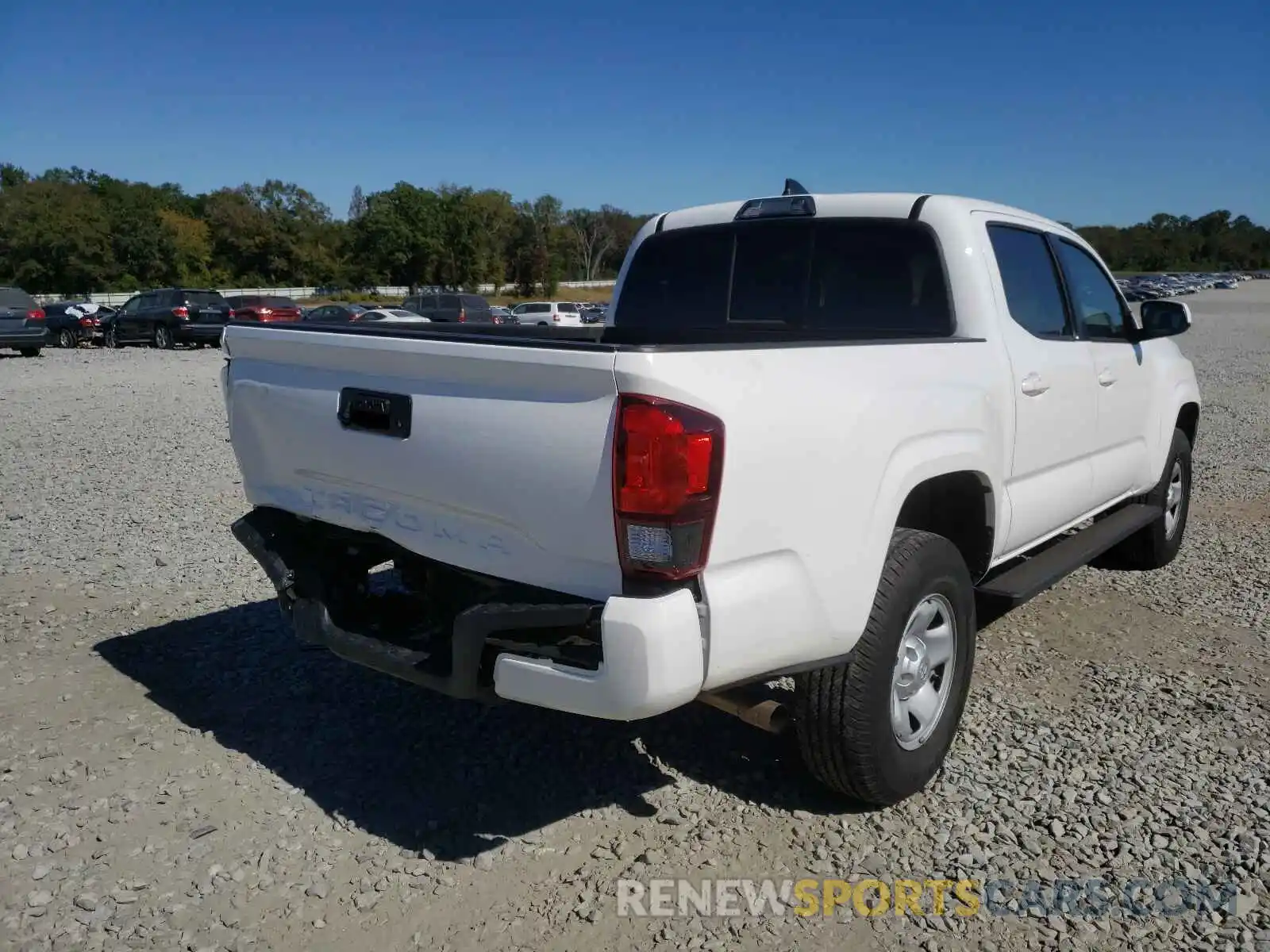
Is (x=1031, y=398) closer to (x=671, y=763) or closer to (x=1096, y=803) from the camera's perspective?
(x=1096, y=803)

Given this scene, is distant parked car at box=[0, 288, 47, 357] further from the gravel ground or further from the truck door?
the truck door

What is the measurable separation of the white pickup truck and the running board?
0.09 ft

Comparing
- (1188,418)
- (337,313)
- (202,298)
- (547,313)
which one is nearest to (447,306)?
(337,313)

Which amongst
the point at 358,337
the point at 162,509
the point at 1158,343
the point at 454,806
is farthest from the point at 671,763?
the point at 162,509

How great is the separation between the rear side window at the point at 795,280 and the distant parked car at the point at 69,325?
29533 millimetres

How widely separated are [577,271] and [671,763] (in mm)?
120865

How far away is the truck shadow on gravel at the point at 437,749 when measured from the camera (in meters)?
3.35

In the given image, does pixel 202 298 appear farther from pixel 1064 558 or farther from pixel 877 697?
pixel 877 697

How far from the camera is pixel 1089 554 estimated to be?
177 inches

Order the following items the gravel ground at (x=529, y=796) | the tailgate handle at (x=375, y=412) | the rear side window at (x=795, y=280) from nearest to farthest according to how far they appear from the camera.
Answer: the gravel ground at (x=529, y=796), the tailgate handle at (x=375, y=412), the rear side window at (x=795, y=280)

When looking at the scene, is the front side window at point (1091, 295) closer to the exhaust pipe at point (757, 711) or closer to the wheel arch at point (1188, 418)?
the wheel arch at point (1188, 418)

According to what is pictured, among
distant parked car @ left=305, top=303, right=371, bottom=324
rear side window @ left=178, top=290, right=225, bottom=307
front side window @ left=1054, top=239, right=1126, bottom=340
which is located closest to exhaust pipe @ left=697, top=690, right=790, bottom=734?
front side window @ left=1054, top=239, right=1126, bottom=340

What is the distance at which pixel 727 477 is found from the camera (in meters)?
2.51

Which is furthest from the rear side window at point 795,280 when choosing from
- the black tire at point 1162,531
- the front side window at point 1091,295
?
the black tire at point 1162,531
